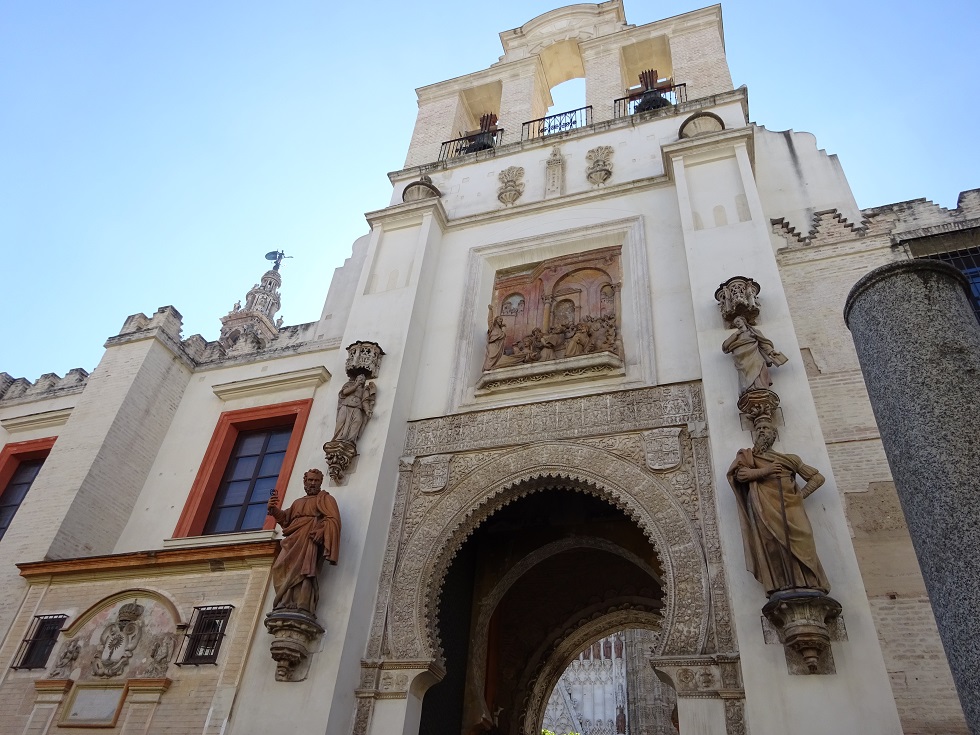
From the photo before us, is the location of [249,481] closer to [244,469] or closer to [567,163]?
[244,469]

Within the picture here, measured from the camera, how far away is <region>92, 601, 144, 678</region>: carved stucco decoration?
827cm

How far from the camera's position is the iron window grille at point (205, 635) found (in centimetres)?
789

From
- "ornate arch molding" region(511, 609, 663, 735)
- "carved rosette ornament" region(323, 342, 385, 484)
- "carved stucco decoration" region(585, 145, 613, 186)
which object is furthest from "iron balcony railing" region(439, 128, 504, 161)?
"ornate arch molding" region(511, 609, 663, 735)

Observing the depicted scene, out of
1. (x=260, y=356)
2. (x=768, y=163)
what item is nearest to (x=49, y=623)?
(x=260, y=356)

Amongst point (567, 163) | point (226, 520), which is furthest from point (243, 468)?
point (567, 163)

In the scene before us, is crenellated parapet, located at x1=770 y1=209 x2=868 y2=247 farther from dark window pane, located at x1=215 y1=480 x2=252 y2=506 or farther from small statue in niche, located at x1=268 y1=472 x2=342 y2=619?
dark window pane, located at x1=215 y1=480 x2=252 y2=506

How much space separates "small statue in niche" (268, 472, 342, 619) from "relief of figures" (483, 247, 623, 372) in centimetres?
277

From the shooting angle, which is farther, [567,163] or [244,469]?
[567,163]

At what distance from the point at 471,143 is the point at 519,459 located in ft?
25.3

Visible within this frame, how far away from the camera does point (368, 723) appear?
690cm

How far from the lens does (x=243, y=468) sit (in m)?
10.6

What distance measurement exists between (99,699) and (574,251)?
26.4 feet

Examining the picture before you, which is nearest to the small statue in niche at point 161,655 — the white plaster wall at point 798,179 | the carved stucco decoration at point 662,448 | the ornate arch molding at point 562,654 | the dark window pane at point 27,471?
the ornate arch molding at point 562,654

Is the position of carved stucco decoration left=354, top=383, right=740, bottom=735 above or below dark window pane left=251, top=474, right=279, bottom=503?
below
